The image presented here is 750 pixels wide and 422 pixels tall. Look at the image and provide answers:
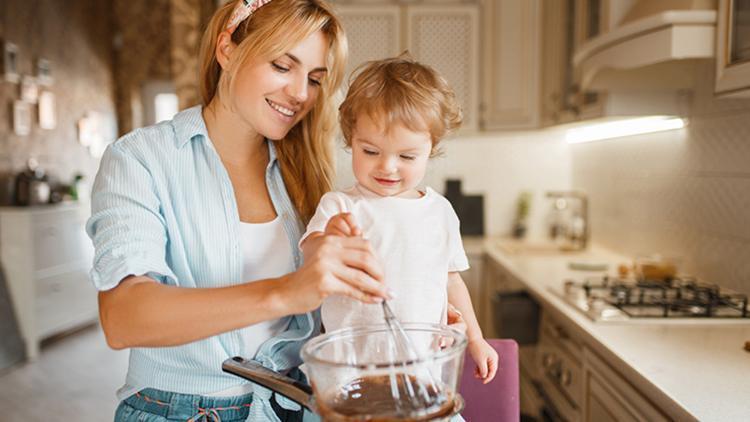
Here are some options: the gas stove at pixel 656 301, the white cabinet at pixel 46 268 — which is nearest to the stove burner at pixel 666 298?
the gas stove at pixel 656 301

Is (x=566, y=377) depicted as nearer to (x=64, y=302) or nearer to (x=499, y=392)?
(x=499, y=392)

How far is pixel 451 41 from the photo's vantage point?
3.62 m

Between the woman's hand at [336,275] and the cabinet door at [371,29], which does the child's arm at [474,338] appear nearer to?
the woman's hand at [336,275]

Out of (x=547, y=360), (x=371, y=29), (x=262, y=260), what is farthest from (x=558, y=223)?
(x=262, y=260)

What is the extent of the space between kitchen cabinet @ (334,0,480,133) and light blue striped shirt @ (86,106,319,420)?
252cm

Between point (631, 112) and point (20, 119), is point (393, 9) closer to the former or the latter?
point (631, 112)

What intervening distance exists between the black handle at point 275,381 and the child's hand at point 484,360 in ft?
1.24

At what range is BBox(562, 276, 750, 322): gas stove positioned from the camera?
5.79ft

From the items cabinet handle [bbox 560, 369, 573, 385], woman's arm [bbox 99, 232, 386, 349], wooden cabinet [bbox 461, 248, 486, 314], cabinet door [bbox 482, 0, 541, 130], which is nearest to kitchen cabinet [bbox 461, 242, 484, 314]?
wooden cabinet [bbox 461, 248, 486, 314]

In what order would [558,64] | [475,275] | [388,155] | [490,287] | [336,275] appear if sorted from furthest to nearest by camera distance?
[475,275], [490,287], [558,64], [388,155], [336,275]

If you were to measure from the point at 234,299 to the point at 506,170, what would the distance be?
3.30 meters

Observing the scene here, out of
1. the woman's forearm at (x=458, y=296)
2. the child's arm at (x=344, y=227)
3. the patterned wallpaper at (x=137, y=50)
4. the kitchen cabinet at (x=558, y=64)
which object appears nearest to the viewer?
the child's arm at (x=344, y=227)

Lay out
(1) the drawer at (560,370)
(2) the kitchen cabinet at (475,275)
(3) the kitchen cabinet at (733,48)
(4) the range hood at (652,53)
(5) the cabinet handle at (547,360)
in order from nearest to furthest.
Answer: (3) the kitchen cabinet at (733,48) → (4) the range hood at (652,53) → (1) the drawer at (560,370) → (5) the cabinet handle at (547,360) → (2) the kitchen cabinet at (475,275)

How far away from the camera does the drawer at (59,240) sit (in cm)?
472
